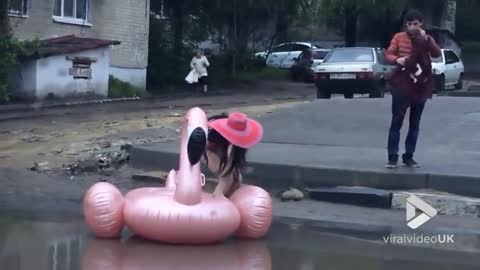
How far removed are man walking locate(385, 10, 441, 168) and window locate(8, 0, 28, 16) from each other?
52.9 feet

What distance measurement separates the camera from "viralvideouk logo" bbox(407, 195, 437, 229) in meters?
9.98

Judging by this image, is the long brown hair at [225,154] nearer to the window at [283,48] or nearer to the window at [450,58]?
the window at [450,58]

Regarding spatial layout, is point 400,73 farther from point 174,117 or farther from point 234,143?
point 174,117

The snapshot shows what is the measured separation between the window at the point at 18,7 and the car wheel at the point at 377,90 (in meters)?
9.38

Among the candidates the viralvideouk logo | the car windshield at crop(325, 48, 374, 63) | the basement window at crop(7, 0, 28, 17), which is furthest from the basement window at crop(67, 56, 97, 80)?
the viralvideouk logo

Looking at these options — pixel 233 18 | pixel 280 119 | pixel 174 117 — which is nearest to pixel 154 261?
pixel 280 119

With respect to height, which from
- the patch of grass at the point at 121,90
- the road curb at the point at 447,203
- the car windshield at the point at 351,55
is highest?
the car windshield at the point at 351,55

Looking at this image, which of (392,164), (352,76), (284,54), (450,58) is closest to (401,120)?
(392,164)

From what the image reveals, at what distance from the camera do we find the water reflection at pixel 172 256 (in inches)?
309

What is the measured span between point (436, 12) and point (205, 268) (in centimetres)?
4120

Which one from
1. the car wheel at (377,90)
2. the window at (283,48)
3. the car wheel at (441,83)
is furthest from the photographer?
the window at (283,48)

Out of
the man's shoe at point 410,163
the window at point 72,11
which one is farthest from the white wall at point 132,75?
the man's shoe at point 410,163

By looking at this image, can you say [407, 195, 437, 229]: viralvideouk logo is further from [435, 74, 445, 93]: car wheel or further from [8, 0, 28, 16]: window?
[435, 74, 445, 93]: car wheel

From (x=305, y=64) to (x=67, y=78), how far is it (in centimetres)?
1622
